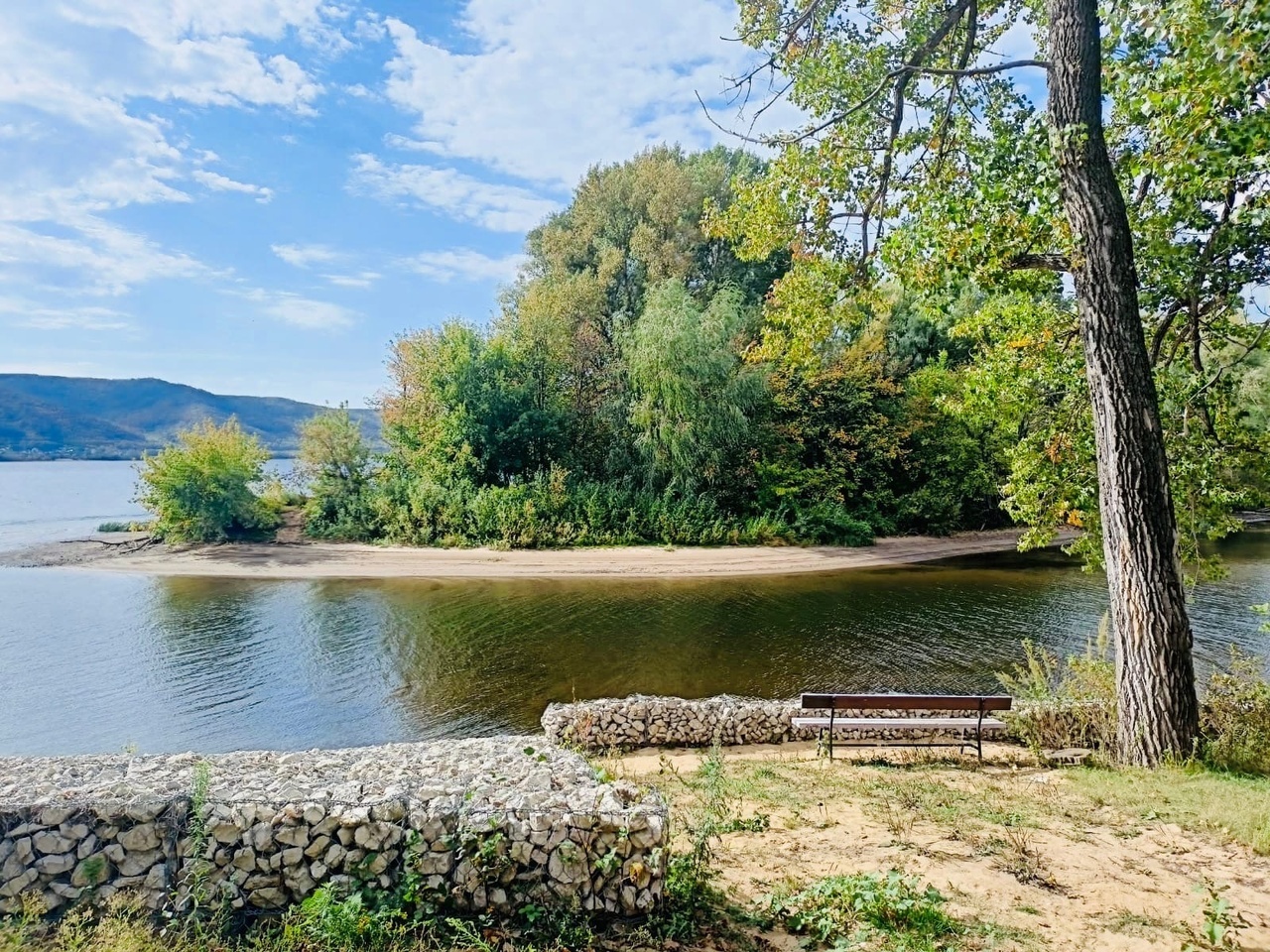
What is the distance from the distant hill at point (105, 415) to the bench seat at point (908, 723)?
76.9 metres

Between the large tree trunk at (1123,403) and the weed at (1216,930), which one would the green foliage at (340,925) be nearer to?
the weed at (1216,930)

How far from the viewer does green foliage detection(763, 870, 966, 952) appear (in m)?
3.75

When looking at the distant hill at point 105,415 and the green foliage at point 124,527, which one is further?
the distant hill at point 105,415

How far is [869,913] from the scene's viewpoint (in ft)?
13.0

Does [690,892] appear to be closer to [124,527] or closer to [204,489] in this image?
[204,489]

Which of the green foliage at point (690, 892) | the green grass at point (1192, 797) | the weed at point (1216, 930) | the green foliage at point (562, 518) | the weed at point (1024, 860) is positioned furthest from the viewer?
the green foliage at point (562, 518)

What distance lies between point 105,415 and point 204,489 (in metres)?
80.9

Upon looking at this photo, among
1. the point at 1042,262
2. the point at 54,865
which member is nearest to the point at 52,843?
the point at 54,865

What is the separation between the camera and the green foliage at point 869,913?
12.3 feet

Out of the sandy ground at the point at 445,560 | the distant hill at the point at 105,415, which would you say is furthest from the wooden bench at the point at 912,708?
the distant hill at the point at 105,415

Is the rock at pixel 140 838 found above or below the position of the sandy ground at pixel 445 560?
above

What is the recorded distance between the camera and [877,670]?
44.9ft

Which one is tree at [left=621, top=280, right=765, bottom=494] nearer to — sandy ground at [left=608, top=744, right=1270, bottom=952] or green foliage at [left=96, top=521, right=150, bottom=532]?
sandy ground at [left=608, top=744, right=1270, bottom=952]

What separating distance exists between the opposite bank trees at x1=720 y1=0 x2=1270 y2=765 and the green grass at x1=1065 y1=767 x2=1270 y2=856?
0.49 m
